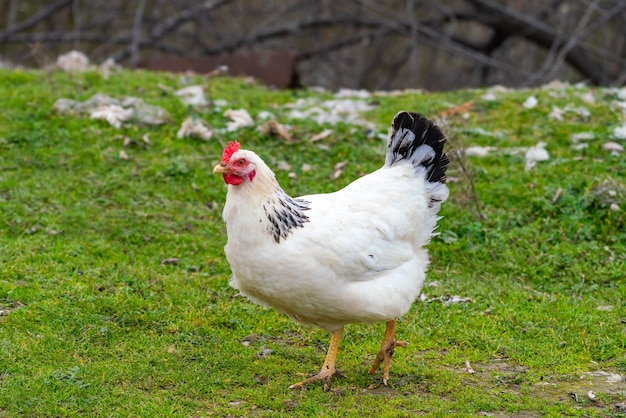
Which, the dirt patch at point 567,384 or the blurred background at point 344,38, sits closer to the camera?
the dirt patch at point 567,384

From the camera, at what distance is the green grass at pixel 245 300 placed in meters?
5.31

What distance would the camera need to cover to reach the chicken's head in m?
5.25

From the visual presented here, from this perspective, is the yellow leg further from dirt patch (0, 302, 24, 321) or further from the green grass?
dirt patch (0, 302, 24, 321)

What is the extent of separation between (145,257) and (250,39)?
30.5 feet

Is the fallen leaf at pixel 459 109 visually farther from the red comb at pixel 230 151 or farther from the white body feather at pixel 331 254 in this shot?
the red comb at pixel 230 151

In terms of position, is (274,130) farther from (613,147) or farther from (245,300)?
(613,147)

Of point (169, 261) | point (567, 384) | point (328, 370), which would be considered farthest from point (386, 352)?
point (169, 261)

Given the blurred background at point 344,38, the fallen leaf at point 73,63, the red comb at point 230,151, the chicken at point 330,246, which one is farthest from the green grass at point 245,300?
the blurred background at point 344,38

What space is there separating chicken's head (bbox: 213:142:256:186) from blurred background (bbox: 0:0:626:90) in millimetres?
8172

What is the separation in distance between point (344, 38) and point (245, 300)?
10657 millimetres

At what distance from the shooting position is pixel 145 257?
7.59 meters

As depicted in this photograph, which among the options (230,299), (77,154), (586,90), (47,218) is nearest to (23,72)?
(77,154)

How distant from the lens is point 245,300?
696 centimetres

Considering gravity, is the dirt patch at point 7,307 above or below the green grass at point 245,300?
below
